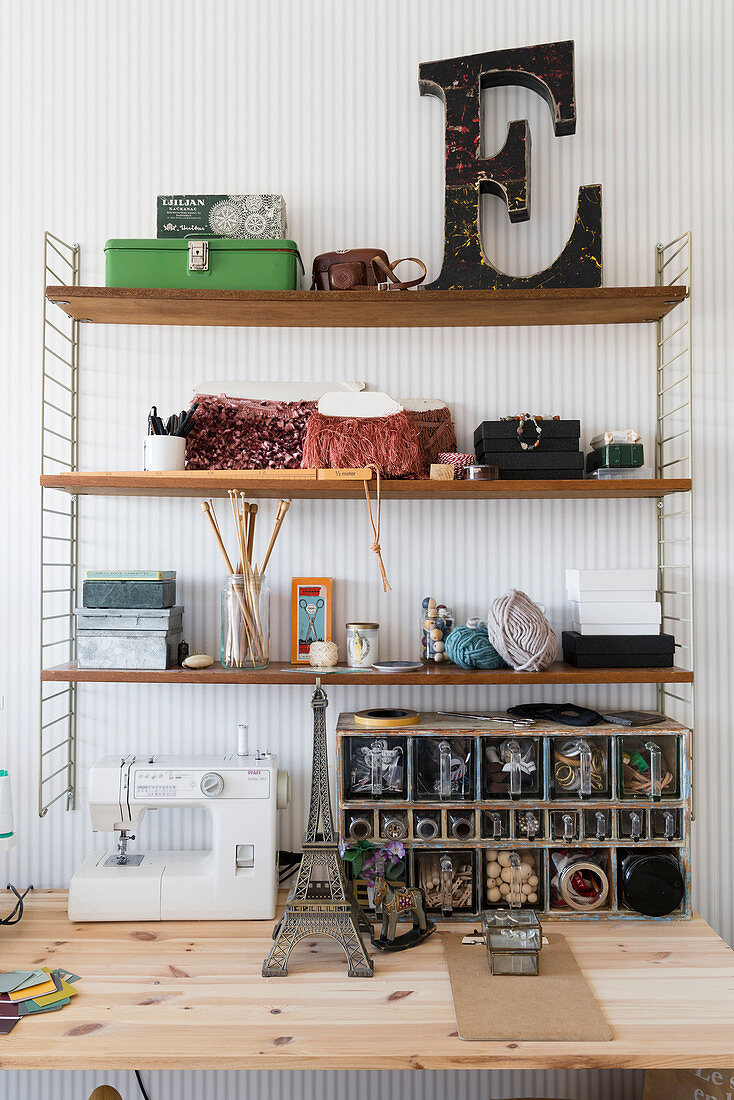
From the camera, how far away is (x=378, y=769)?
1.76 m

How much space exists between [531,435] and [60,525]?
115cm

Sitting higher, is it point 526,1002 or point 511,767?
point 511,767

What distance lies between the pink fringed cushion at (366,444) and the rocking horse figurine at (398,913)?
34.6 inches

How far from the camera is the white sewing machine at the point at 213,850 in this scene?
1.73m

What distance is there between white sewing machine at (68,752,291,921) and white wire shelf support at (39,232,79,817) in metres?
0.29

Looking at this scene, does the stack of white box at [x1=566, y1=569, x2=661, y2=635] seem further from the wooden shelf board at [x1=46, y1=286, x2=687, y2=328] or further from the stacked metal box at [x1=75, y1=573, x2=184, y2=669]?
the stacked metal box at [x1=75, y1=573, x2=184, y2=669]

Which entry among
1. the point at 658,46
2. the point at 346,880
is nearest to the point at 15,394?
the point at 346,880

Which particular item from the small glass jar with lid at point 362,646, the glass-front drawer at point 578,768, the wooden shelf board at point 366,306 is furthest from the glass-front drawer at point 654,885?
the wooden shelf board at point 366,306

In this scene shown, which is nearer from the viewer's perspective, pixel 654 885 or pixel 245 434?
pixel 654 885

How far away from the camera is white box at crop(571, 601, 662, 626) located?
182cm

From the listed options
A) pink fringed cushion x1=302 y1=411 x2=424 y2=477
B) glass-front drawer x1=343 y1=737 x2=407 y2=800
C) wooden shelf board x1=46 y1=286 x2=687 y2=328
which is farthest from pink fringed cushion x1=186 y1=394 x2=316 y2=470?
glass-front drawer x1=343 y1=737 x2=407 y2=800

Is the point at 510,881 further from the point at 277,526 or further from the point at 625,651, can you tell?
the point at 277,526

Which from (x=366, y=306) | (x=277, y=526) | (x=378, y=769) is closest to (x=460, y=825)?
(x=378, y=769)

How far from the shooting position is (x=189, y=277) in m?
1.79
